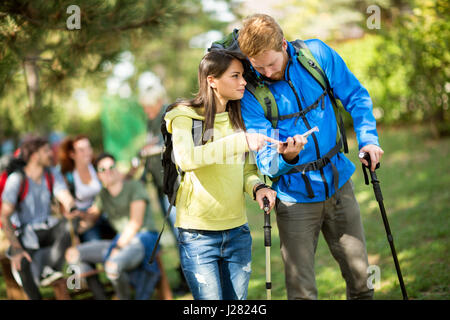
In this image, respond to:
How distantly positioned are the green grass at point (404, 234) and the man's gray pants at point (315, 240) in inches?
50.2

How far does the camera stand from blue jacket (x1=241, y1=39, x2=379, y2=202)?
111 inches

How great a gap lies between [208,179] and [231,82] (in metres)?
0.56

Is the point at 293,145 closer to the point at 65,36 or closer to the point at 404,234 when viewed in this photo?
the point at 65,36

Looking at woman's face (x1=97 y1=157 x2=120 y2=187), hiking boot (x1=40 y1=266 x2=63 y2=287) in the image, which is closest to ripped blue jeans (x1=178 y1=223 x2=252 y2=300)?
woman's face (x1=97 y1=157 x2=120 y2=187)

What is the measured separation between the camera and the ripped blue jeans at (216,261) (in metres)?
2.71

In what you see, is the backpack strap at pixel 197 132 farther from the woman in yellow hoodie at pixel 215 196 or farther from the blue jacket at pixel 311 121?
the blue jacket at pixel 311 121

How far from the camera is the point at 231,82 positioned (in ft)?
8.93

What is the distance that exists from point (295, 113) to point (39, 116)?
3.88 m

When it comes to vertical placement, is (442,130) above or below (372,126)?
above

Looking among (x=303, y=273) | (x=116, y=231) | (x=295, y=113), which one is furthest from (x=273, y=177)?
(x=116, y=231)

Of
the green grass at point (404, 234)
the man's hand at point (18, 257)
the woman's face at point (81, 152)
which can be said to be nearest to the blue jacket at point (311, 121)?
the green grass at point (404, 234)

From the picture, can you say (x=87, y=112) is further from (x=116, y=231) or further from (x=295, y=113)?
(x=295, y=113)

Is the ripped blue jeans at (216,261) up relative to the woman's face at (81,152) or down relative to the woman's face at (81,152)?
down

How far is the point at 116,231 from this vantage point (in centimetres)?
543
